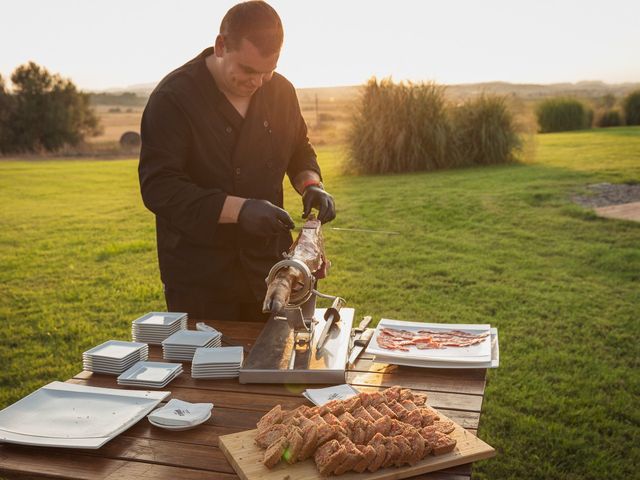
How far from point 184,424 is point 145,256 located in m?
7.40

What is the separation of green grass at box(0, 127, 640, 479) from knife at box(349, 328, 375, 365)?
1.48 meters

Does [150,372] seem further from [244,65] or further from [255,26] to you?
[255,26]

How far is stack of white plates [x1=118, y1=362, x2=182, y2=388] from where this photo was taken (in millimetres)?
2469

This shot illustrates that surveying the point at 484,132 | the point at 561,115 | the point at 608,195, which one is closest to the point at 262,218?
the point at 608,195

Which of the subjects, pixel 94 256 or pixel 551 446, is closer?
pixel 551 446

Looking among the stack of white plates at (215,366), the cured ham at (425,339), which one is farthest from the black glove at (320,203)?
the stack of white plates at (215,366)

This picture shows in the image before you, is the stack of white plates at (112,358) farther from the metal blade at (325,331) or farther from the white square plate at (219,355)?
the metal blade at (325,331)

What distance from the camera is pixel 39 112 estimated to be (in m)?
35.2

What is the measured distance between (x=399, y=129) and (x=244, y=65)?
12.6 metres

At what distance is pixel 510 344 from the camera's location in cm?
565

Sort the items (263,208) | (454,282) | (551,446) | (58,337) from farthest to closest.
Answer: (454,282) < (58,337) < (551,446) < (263,208)

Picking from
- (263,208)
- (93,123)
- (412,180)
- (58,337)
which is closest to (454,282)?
(58,337)

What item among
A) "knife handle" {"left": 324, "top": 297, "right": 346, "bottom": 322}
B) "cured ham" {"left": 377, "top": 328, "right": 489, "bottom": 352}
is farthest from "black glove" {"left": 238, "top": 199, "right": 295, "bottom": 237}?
"cured ham" {"left": 377, "top": 328, "right": 489, "bottom": 352}

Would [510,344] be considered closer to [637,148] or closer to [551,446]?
[551,446]
